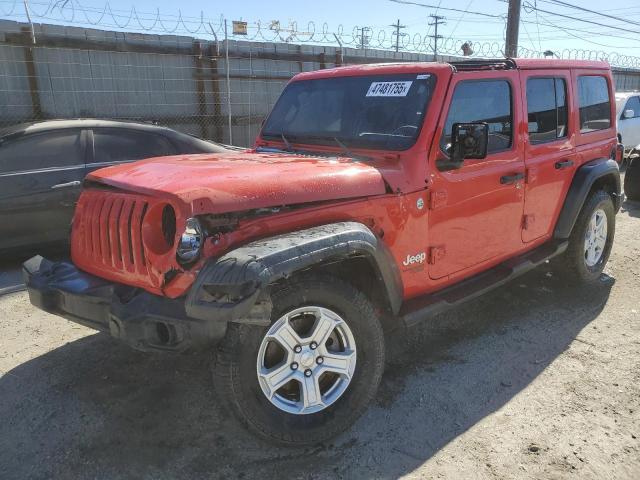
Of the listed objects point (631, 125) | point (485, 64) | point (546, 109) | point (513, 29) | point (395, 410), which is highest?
point (513, 29)

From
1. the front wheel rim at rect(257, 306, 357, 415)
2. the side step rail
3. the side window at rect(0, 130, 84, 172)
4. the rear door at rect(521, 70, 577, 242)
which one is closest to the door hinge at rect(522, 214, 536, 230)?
the rear door at rect(521, 70, 577, 242)

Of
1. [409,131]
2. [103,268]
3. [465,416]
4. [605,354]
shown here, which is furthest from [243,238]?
[605,354]

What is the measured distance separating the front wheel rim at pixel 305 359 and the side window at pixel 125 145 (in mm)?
3888

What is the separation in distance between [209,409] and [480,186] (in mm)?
2184

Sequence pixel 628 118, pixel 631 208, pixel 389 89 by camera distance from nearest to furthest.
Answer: pixel 389 89, pixel 631 208, pixel 628 118

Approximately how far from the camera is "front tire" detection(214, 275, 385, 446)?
8.38ft

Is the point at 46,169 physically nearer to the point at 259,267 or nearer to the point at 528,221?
the point at 259,267

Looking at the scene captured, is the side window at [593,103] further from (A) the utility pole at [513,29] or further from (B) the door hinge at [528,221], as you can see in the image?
(A) the utility pole at [513,29]

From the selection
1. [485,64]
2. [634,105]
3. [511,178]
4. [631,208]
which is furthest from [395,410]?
[634,105]

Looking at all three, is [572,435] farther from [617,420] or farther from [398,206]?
[398,206]

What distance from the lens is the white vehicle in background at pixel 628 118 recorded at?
1230cm

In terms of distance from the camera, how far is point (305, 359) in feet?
9.04

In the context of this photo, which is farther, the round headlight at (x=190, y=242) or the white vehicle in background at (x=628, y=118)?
the white vehicle in background at (x=628, y=118)

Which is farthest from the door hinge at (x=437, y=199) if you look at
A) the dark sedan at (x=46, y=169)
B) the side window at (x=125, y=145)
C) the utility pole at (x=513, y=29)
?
the utility pole at (x=513, y=29)
